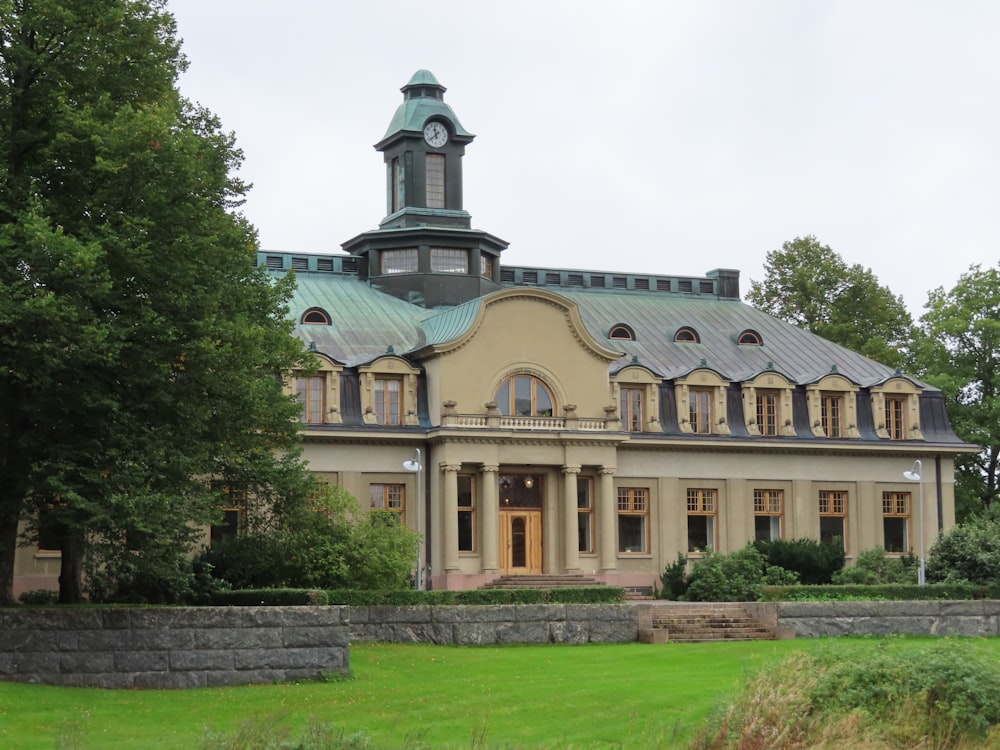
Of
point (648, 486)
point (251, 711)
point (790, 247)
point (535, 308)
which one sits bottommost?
point (251, 711)

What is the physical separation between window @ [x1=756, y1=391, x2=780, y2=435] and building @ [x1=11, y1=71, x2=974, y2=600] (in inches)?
2.6

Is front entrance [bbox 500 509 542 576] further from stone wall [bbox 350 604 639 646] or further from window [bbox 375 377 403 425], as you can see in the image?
stone wall [bbox 350 604 639 646]

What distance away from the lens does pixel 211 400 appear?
29.8 metres

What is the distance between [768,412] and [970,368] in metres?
14.4

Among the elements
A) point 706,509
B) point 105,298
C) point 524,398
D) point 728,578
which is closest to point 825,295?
point 706,509

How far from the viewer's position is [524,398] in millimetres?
52219

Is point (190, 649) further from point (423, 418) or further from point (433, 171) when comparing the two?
point (433, 171)

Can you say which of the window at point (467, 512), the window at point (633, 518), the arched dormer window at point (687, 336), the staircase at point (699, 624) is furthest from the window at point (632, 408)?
the staircase at point (699, 624)

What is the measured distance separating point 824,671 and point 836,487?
3743 centimetres

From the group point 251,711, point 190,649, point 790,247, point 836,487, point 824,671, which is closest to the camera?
point 824,671

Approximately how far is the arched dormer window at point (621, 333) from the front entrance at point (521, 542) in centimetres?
828

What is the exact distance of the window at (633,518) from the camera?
5419 centimetres

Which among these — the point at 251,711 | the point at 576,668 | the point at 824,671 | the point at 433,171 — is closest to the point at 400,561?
the point at 576,668

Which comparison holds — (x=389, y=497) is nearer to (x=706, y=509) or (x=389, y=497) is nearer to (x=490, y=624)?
(x=706, y=509)
